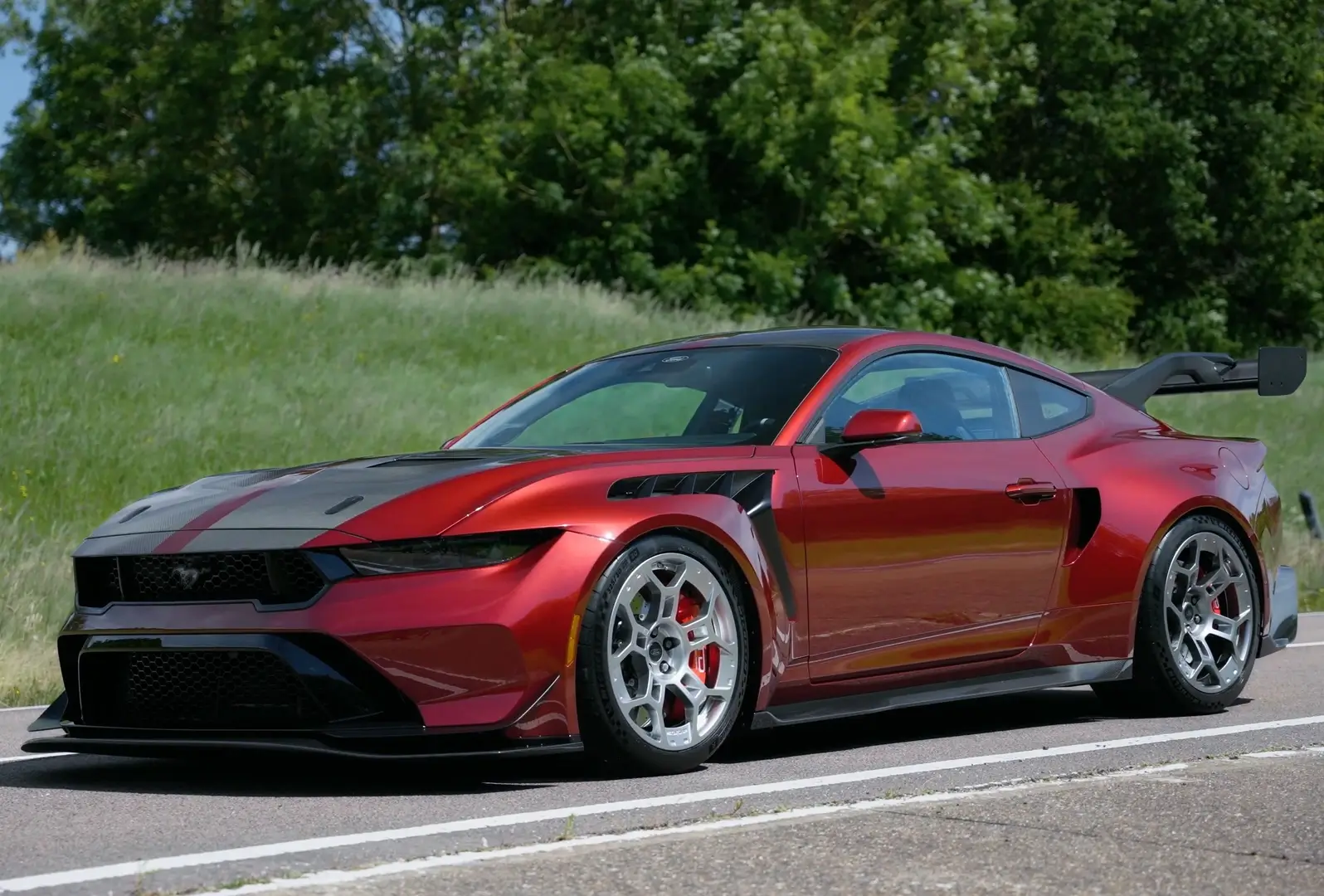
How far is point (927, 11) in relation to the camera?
41625 mm

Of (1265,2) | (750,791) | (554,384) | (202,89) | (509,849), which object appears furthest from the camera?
(1265,2)

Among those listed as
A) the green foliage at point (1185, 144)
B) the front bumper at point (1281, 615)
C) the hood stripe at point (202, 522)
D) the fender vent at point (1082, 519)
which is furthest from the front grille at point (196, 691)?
the green foliage at point (1185, 144)

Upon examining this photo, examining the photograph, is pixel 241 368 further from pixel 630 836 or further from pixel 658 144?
pixel 630 836

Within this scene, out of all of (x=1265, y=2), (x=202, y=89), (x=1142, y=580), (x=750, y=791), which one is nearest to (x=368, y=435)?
(x=1142, y=580)

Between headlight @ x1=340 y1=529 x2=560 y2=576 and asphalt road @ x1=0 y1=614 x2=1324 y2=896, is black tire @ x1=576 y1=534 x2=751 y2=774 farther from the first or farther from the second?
headlight @ x1=340 y1=529 x2=560 y2=576

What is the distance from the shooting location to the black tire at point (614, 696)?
6.06m

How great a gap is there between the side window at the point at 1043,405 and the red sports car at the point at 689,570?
0.6 inches

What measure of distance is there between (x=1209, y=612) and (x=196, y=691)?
4.21 m

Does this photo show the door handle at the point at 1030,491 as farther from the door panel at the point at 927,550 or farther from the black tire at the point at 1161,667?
the black tire at the point at 1161,667

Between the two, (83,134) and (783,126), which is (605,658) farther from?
(83,134)

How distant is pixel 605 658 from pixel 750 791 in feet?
1.90

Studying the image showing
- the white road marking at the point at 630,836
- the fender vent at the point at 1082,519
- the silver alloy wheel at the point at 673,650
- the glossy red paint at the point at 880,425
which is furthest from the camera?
the fender vent at the point at 1082,519

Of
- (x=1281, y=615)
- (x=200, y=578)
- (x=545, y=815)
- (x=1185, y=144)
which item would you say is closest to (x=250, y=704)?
(x=200, y=578)

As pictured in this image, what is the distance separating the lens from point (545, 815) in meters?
5.52
